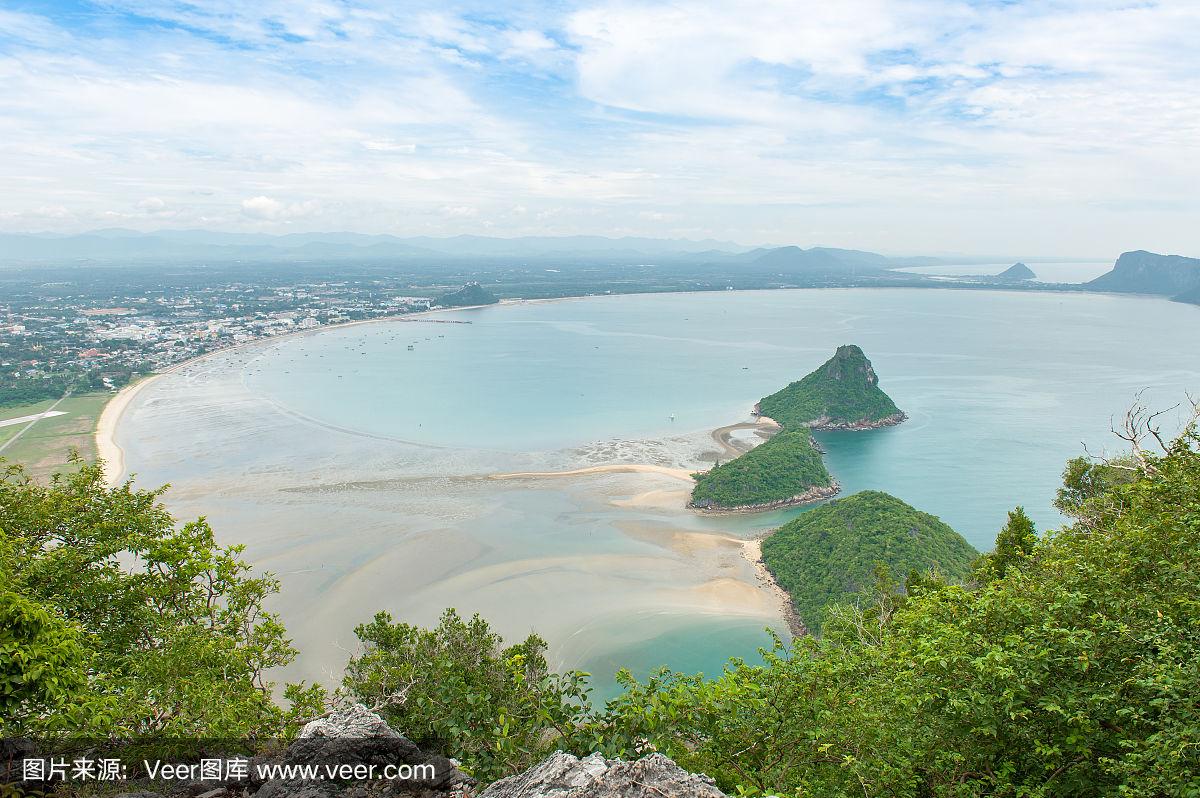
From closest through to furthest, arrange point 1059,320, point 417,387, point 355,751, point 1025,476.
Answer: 1. point 355,751
2. point 1025,476
3. point 417,387
4. point 1059,320

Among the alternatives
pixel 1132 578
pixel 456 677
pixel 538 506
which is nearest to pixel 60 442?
pixel 538 506

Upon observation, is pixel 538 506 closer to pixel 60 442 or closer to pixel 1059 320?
pixel 60 442

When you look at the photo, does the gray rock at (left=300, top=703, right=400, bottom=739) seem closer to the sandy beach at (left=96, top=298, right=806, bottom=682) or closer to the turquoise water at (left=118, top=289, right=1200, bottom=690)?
the sandy beach at (left=96, top=298, right=806, bottom=682)

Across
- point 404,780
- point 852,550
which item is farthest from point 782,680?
point 852,550

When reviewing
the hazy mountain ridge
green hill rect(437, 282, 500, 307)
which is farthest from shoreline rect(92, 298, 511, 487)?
the hazy mountain ridge

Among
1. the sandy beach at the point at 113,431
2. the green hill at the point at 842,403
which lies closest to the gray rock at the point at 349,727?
the sandy beach at the point at 113,431

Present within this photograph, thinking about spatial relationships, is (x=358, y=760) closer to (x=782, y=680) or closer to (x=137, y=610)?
(x=137, y=610)

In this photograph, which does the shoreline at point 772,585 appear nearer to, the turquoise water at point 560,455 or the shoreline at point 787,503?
the turquoise water at point 560,455
